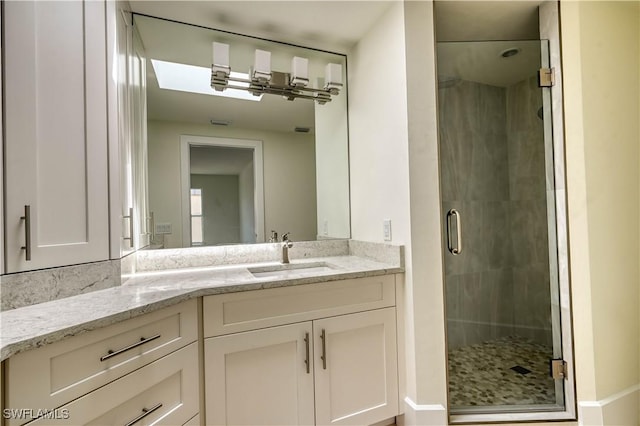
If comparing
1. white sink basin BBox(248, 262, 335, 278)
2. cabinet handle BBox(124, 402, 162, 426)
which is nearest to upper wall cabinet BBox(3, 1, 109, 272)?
cabinet handle BBox(124, 402, 162, 426)

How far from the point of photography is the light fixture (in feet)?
5.97

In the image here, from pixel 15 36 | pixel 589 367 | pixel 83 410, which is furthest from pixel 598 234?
pixel 15 36

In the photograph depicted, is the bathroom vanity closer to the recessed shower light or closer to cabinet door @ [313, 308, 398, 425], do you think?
cabinet door @ [313, 308, 398, 425]

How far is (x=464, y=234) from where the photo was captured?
86.6 inches

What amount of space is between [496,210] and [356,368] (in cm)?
171

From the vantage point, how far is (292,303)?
138 cm

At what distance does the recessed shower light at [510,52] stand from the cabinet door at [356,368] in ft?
5.84

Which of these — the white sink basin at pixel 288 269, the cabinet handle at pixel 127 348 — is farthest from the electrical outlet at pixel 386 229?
the cabinet handle at pixel 127 348

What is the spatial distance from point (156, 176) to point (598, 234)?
2496mm

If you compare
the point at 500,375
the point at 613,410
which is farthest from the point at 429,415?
the point at 613,410

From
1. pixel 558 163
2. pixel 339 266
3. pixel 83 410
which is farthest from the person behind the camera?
pixel 339 266

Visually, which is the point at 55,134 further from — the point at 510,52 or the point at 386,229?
the point at 510,52

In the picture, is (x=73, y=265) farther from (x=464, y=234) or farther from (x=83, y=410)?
(x=464, y=234)

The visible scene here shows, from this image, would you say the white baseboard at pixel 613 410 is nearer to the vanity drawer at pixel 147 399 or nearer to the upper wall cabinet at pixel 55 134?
the vanity drawer at pixel 147 399
